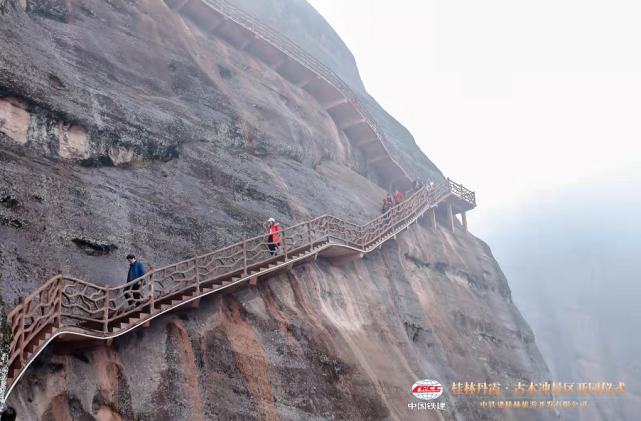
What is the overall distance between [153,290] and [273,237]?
4359 millimetres

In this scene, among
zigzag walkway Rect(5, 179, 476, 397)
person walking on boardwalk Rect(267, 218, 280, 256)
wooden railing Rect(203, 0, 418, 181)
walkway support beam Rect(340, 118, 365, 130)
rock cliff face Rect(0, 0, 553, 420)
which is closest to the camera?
zigzag walkway Rect(5, 179, 476, 397)

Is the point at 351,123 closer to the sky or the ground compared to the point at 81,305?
closer to the sky

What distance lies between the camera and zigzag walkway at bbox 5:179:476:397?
8993 mm

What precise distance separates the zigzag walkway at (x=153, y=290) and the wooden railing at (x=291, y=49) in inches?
300

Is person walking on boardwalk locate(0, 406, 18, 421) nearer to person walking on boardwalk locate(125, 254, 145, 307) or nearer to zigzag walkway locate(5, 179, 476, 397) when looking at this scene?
zigzag walkway locate(5, 179, 476, 397)

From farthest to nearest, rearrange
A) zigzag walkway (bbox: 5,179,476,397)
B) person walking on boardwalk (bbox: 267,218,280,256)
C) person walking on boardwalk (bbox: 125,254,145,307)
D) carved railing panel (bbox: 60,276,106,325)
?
1. person walking on boardwalk (bbox: 267,218,280,256)
2. person walking on boardwalk (bbox: 125,254,145,307)
3. carved railing panel (bbox: 60,276,106,325)
4. zigzag walkway (bbox: 5,179,476,397)

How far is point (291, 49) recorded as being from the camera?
27.0m

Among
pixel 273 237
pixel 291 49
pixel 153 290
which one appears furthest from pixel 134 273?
pixel 291 49

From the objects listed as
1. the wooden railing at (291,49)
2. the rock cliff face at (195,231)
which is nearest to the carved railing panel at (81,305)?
the rock cliff face at (195,231)

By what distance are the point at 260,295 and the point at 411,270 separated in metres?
9.16

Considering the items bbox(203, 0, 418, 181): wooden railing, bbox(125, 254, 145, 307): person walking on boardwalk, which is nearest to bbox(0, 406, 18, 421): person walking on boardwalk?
bbox(125, 254, 145, 307): person walking on boardwalk

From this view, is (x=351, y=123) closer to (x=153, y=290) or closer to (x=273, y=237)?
(x=273, y=237)

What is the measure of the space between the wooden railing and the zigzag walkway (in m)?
7.63

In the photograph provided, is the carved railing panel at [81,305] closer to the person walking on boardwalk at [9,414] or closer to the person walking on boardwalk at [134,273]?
the person walking on boardwalk at [134,273]
